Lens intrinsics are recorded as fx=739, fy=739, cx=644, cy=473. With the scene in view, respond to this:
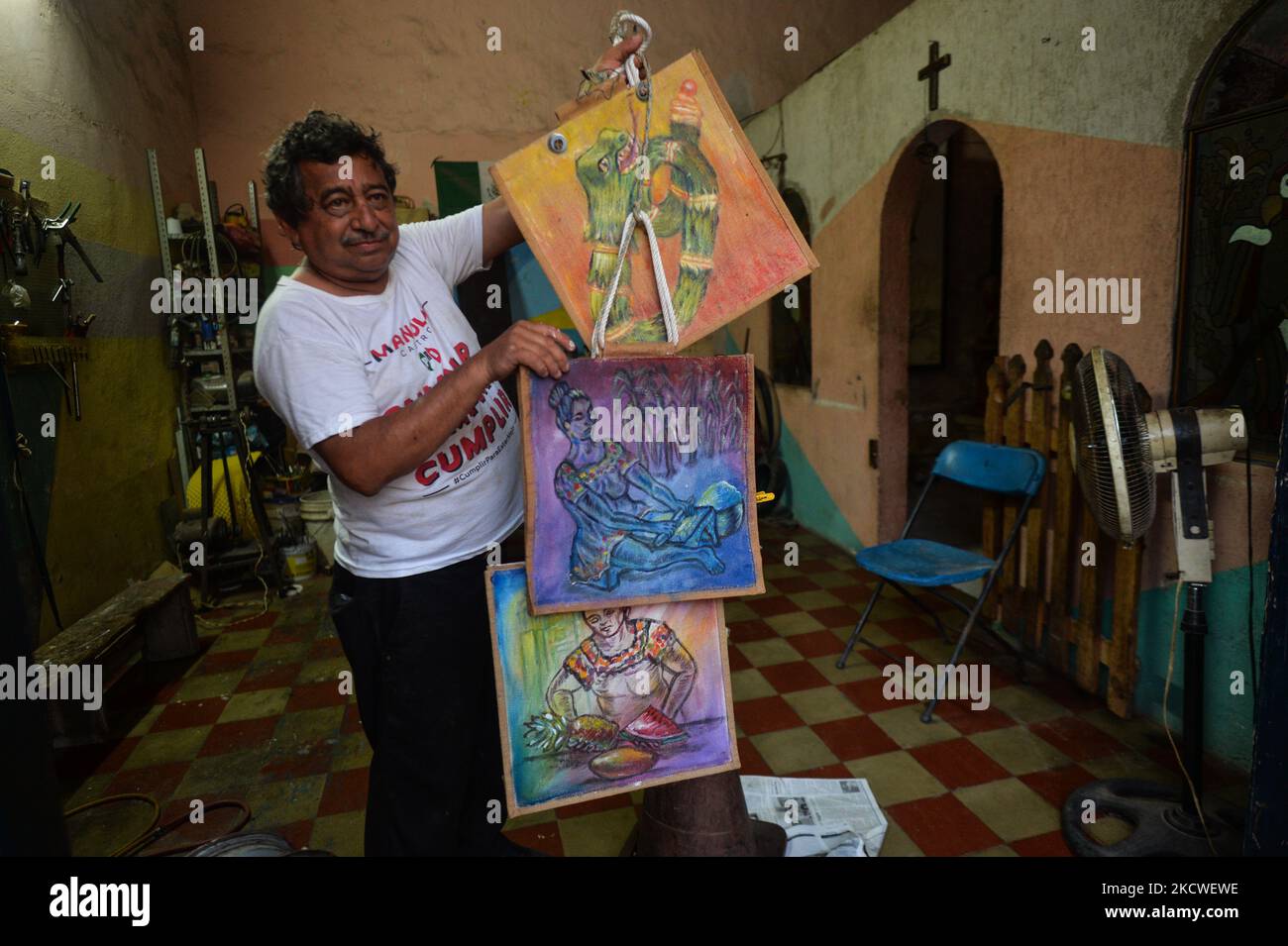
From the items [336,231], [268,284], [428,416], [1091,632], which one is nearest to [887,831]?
[1091,632]

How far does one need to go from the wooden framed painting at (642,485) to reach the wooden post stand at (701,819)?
518mm

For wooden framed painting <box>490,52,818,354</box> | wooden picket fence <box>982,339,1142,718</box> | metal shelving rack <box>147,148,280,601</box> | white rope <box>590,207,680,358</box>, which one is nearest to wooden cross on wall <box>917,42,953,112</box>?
wooden picket fence <box>982,339,1142,718</box>

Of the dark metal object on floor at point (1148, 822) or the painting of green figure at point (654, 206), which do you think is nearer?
the painting of green figure at point (654, 206)

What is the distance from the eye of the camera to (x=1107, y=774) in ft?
8.18

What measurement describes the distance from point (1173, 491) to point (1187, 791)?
948 millimetres

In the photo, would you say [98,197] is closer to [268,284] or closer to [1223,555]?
[268,284]

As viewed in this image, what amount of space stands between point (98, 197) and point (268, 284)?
1.92 m

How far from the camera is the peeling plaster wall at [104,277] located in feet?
11.4

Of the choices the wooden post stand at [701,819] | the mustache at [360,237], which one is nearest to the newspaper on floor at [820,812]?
the wooden post stand at [701,819]

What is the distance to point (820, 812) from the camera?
2299 millimetres

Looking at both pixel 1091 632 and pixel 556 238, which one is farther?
pixel 1091 632

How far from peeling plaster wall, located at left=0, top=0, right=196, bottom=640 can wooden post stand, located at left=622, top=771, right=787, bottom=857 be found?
3.12m

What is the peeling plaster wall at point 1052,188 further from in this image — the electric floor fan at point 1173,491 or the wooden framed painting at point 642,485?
the wooden framed painting at point 642,485

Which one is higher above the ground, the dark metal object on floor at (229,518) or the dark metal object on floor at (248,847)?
the dark metal object on floor at (229,518)
